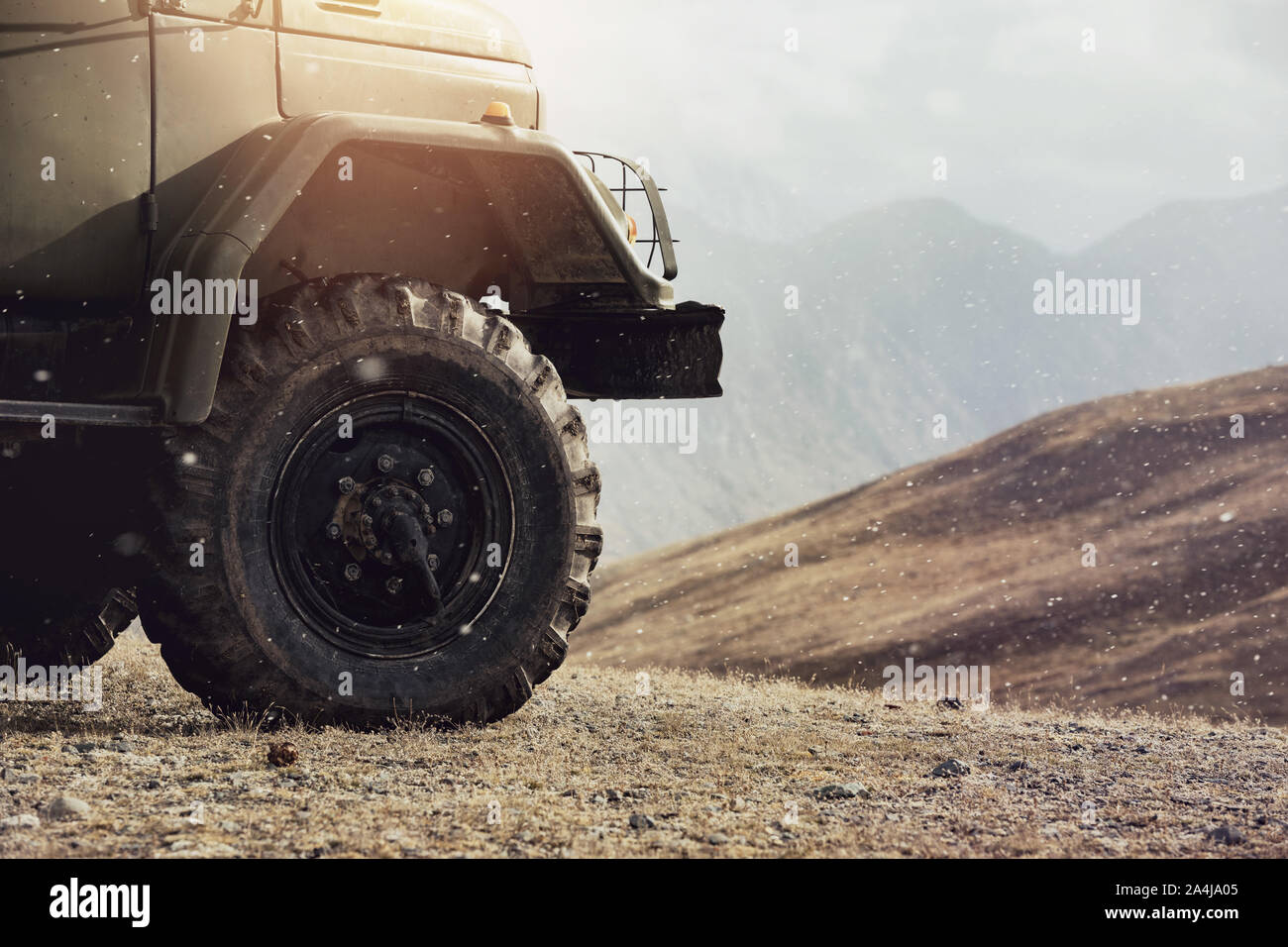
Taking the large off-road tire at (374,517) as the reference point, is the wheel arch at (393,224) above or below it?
above

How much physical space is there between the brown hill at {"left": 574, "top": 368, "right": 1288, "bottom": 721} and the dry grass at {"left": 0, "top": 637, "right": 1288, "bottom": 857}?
2007 cm

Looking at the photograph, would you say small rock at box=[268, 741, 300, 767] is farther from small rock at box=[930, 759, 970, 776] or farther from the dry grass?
small rock at box=[930, 759, 970, 776]

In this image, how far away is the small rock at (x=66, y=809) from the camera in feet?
15.2

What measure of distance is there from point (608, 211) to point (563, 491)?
1.43m

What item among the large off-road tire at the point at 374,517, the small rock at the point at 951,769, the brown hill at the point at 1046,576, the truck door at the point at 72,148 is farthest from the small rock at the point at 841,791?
the brown hill at the point at 1046,576

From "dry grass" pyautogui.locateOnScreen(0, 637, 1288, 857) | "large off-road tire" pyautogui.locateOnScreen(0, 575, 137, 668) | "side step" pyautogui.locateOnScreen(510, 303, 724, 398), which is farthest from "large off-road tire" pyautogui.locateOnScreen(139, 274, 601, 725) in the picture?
"large off-road tire" pyautogui.locateOnScreen(0, 575, 137, 668)

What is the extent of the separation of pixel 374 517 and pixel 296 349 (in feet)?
2.77

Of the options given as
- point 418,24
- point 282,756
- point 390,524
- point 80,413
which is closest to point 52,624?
point 80,413

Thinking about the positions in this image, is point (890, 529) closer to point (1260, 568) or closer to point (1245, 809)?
point (1260, 568)

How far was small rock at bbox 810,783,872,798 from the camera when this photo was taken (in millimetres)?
5492

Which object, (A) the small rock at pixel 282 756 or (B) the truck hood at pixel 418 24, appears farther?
(B) the truck hood at pixel 418 24

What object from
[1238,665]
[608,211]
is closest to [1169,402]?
[1238,665]

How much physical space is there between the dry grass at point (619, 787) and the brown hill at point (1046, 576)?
790 inches

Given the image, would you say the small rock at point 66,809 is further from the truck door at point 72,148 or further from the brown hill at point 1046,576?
the brown hill at point 1046,576
